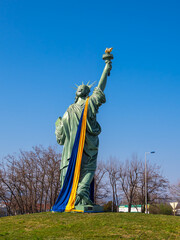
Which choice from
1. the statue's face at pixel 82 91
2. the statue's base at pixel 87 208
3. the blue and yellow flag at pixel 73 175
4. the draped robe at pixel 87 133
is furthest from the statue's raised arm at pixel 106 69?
the statue's base at pixel 87 208

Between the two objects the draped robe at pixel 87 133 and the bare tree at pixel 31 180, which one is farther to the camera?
the bare tree at pixel 31 180

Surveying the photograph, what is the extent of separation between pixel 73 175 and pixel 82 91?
392 cm

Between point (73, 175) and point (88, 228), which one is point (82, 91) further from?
point (88, 228)

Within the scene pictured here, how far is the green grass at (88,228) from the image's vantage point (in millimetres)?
7734

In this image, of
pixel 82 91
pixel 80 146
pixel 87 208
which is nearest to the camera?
pixel 87 208

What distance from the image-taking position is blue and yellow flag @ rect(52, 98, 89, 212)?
1171cm

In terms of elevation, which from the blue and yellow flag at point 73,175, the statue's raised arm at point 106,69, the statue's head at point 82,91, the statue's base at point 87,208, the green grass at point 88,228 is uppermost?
the statue's raised arm at point 106,69

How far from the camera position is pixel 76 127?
12.8m

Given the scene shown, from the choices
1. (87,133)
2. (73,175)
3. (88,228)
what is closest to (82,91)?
(87,133)

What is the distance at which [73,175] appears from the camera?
39.8 ft

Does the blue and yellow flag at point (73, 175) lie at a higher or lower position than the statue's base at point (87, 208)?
higher

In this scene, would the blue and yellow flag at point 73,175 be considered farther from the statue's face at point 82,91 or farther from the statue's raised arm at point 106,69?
the statue's raised arm at point 106,69

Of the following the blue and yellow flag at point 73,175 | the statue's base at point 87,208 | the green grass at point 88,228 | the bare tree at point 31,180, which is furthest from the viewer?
the bare tree at point 31,180

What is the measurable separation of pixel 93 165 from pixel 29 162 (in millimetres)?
16206
